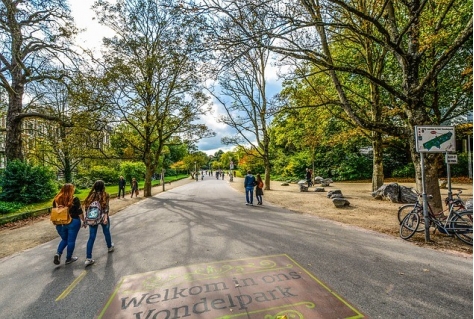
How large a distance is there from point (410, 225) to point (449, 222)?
841 millimetres

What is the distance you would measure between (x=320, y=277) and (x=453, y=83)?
17.0m

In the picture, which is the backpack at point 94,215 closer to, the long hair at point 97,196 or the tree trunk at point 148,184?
the long hair at point 97,196

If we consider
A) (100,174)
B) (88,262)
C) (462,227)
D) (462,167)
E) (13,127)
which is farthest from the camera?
(100,174)

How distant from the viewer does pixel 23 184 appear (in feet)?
41.8

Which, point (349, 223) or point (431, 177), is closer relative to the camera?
point (431, 177)

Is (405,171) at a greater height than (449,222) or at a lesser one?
greater

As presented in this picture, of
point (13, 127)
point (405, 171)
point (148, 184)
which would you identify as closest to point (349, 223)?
point (148, 184)

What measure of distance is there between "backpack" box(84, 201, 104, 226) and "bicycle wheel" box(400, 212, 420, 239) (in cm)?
752

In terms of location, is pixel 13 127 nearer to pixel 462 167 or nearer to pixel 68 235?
pixel 68 235

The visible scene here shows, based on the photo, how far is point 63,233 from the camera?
4.94 metres

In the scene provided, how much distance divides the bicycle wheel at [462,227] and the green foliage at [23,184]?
1820 centimetres

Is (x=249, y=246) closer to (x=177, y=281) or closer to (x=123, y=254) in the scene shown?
(x=177, y=281)

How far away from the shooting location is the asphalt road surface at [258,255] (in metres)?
3.19

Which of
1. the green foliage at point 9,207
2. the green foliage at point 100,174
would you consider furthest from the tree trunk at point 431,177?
the green foliage at point 100,174
